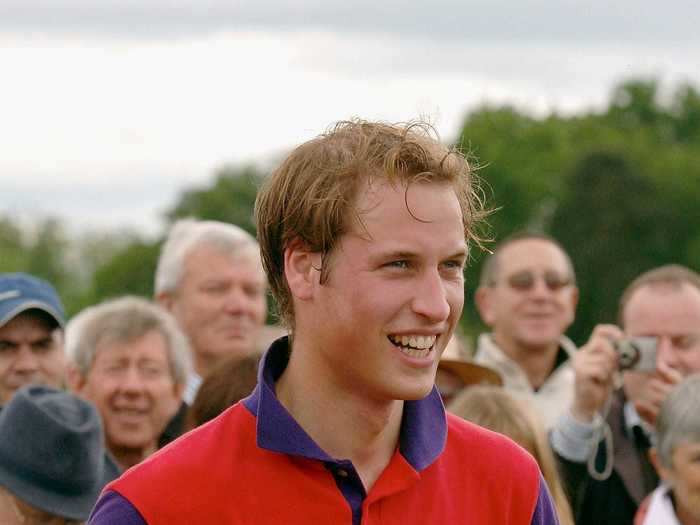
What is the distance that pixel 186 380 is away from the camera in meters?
7.18

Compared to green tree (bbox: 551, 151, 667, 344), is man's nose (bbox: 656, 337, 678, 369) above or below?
above

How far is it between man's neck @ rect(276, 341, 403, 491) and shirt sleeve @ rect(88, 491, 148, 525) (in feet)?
1.54

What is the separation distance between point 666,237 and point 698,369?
2508 inches

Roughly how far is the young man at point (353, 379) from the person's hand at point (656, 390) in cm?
336

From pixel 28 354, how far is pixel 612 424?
2.70m

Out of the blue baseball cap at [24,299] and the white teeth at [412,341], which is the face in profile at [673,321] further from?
the white teeth at [412,341]

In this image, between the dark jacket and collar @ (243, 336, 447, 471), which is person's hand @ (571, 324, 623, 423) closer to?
the dark jacket

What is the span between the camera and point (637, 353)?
23.5ft

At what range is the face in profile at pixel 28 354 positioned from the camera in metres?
6.79

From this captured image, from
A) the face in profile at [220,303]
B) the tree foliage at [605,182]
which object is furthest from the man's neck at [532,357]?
the tree foliage at [605,182]

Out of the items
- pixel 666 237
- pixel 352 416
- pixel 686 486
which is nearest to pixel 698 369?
pixel 686 486

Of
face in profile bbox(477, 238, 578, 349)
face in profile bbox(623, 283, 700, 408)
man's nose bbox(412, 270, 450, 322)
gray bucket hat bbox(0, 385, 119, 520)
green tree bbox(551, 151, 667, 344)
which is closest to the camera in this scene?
man's nose bbox(412, 270, 450, 322)

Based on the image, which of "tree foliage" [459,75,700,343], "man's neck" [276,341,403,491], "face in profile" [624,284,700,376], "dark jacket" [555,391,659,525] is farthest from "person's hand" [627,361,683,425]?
"tree foliage" [459,75,700,343]

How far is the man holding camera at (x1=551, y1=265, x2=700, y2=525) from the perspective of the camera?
23.1 ft
